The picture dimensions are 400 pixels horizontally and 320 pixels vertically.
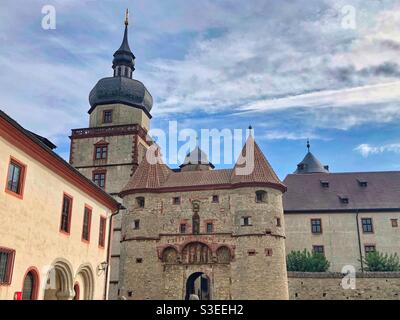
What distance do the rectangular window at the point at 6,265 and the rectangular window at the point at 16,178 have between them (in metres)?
2.01

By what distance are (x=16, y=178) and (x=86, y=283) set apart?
8.31 meters

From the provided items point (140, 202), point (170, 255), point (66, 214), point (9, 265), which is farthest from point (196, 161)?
point (9, 265)

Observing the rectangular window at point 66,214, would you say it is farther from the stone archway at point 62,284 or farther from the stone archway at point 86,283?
the stone archway at point 86,283

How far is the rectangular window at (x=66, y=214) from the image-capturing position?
18.2 metres

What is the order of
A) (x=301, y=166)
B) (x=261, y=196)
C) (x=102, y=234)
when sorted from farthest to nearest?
(x=301, y=166), (x=261, y=196), (x=102, y=234)

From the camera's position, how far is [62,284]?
18.6 metres

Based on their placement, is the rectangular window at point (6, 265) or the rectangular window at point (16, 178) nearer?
the rectangular window at point (6, 265)

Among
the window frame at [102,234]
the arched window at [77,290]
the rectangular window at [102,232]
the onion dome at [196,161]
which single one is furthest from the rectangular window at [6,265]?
the onion dome at [196,161]

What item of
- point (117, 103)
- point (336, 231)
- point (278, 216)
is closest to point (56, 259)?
point (278, 216)

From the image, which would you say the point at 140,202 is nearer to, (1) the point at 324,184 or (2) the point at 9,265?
(1) the point at 324,184

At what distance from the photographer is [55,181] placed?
17.7 meters

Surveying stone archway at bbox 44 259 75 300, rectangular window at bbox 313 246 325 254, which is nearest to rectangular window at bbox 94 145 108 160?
rectangular window at bbox 313 246 325 254

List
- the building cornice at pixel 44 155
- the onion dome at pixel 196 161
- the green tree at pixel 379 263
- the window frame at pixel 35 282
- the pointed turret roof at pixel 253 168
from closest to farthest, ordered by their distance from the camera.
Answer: the building cornice at pixel 44 155 → the window frame at pixel 35 282 → the pointed turret roof at pixel 253 168 → the green tree at pixel 379 263 → the onion dome at pixel 196 161
